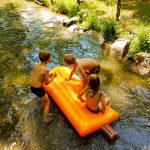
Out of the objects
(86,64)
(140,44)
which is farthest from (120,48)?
(86,64)

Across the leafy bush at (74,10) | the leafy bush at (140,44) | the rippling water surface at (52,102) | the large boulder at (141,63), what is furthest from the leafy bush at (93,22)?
the large boulder at (141,63)

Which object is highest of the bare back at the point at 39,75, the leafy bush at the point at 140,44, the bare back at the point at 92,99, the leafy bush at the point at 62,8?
the bare back at the point at 39,75

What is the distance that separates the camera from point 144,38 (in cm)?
757

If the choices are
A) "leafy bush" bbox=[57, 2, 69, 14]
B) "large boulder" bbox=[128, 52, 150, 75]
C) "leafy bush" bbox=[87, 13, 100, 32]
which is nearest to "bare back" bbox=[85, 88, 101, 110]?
"large boulder" bbox=[128, 52, 150, 75]

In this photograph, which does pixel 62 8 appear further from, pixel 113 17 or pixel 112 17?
pixel 112 17

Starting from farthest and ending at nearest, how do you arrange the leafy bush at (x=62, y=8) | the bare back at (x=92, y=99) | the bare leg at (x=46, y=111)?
the leafy bush at (x=62, y=8) < the bare leg at (x=46, y=111) < the bare back at (x=92, y=99)

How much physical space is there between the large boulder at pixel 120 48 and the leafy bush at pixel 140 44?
187 mm

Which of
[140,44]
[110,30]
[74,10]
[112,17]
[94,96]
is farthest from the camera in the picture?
[74,10]

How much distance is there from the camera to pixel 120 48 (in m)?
7.98

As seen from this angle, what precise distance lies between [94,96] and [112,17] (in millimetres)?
5729

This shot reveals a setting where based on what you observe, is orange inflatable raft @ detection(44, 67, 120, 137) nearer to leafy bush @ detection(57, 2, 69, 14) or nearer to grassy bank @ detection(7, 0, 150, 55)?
grassy bank @ detection(7, 0, 150, 55)

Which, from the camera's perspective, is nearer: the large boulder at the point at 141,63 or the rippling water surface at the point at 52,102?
the rippling water surface at the point at 52,102

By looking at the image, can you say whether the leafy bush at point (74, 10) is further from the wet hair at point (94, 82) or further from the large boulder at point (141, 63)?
the wet hair at point (94, 82)

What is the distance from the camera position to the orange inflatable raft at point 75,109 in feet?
15.4
